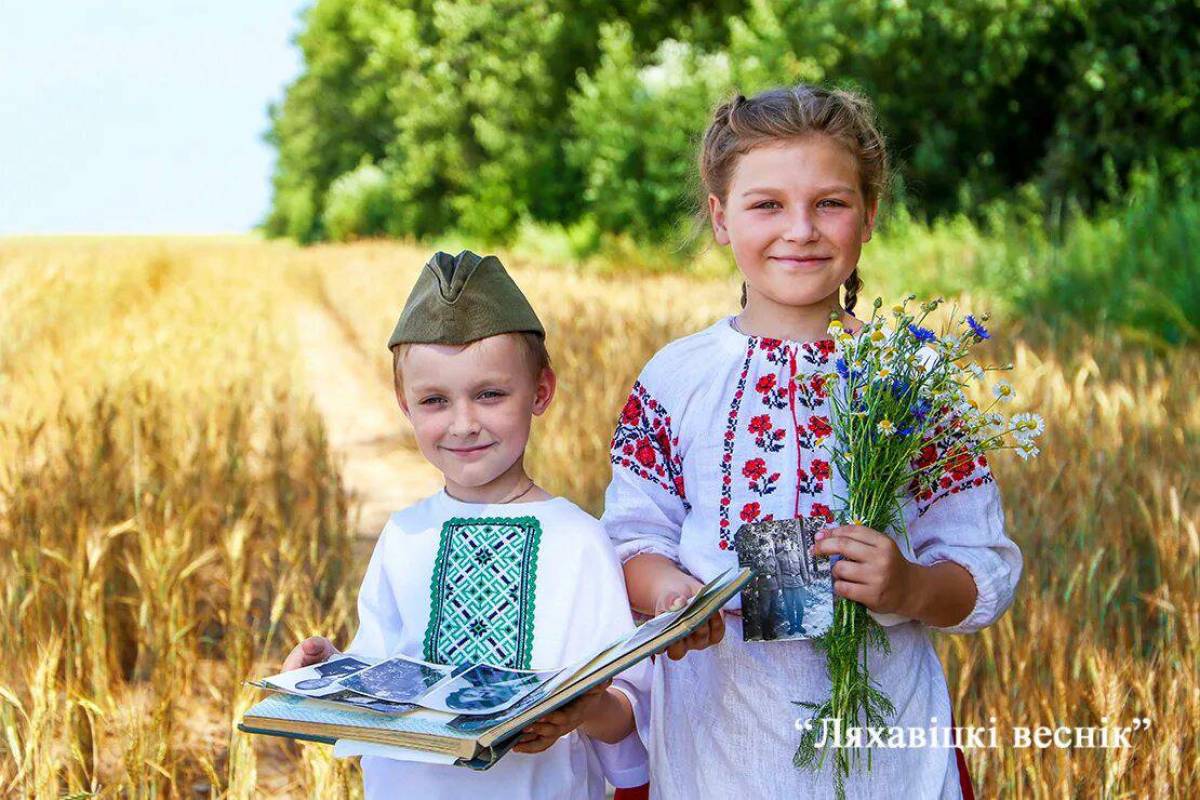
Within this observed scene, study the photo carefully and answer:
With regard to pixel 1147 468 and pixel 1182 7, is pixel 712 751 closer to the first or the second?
pixel 1147 468

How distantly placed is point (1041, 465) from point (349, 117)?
3698 centimetres

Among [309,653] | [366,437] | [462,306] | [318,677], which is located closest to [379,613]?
[309,653]

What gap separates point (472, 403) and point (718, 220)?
1.74ft

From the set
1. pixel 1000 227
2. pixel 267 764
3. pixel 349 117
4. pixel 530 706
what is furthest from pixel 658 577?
pixel 349 117

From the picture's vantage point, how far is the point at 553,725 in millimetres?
1611

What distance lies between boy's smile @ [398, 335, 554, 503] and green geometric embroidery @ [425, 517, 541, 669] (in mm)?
77

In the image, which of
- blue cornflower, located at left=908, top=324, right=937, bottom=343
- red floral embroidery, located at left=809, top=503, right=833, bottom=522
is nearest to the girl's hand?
red floral embroidery, located at left=809, top=503, right=833, bottom=522

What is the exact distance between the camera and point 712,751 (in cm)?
193

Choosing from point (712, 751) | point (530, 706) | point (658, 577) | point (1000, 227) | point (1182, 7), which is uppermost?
point (1182, 7)

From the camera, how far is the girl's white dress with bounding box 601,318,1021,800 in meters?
1.89

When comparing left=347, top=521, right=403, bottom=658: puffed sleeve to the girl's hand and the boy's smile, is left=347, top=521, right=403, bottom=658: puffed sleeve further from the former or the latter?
the girl's hand

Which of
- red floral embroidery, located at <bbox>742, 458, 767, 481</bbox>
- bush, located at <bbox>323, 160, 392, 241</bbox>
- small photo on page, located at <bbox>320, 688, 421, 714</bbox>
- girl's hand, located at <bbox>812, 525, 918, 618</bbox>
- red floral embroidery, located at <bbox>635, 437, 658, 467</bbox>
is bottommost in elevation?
small photo on page, located at <bbox>320, 688, 421, 714</bbox>

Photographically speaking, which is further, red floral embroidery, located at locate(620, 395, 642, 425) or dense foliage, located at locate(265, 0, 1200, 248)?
dense foliage, located at locate(265, 0, 1200, 248)

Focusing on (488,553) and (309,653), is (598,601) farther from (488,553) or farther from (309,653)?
(309,653)
